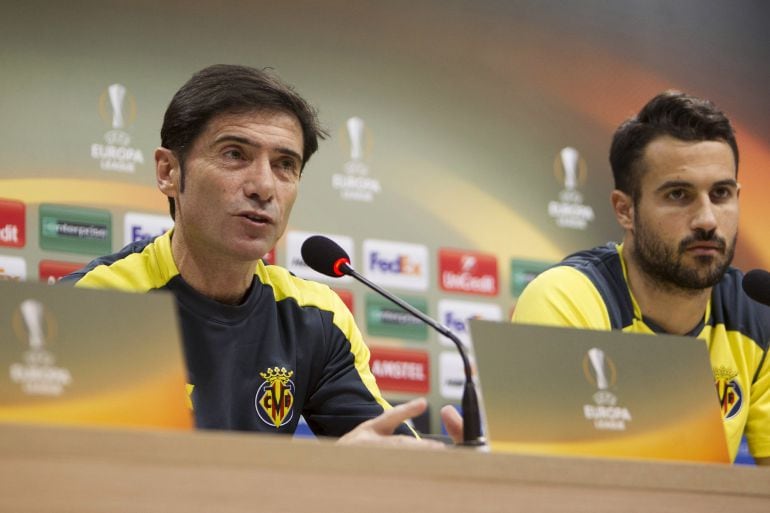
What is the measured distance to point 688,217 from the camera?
306 cm

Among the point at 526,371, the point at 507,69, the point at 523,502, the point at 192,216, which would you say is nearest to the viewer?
the point at 523,502

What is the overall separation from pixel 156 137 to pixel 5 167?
480 millimetres

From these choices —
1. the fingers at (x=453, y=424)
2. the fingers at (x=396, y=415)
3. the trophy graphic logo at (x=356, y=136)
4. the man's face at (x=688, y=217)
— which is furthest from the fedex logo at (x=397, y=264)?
the fingers at (x=396, y=415)

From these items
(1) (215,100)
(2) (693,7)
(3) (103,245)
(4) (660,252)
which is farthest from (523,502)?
(2) (693,7)

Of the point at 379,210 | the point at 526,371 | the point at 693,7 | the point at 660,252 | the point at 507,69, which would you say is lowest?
the point at 526,371

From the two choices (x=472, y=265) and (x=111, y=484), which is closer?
(x=111, y=484)

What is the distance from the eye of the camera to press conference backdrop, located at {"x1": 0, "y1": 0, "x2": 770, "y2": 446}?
3.66 metres

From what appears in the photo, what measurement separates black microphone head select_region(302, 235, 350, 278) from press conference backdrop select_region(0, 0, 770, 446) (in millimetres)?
1522

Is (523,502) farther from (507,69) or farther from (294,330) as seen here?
(507,69)

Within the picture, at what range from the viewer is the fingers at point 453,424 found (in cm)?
198

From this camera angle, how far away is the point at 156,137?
3764mm

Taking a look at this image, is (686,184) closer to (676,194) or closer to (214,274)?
(676,194)

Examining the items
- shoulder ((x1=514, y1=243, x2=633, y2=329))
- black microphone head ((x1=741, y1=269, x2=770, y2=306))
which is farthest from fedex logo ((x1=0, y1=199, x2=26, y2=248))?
black microphone head ((x1=741, y1=269, x2=770, y2=306))

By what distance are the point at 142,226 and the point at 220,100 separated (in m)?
1.18
